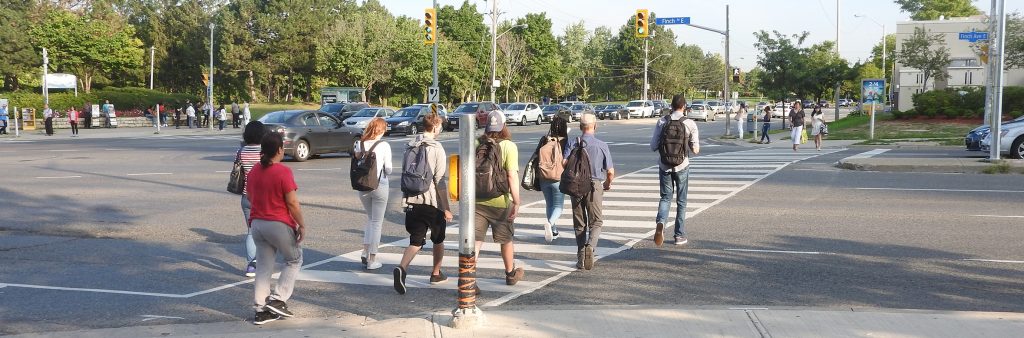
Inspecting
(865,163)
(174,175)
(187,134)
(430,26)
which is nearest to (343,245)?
(174,175)

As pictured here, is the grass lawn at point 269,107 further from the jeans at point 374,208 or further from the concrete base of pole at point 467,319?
the concrete base of pole at point 467,319

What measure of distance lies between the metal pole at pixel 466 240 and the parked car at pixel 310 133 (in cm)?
1837

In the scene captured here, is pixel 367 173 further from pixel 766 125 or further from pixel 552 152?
pixel 766 125

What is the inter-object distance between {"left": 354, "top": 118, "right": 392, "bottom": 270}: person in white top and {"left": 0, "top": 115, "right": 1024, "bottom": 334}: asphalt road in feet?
0.81

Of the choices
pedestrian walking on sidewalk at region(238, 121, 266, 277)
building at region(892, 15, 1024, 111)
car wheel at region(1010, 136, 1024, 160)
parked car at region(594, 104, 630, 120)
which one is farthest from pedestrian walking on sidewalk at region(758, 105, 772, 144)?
parked car at region(594, 104, 630, 120)

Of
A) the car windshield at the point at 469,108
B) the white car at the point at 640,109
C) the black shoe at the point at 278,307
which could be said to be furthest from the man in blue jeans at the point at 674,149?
the white car at the point at 640,109

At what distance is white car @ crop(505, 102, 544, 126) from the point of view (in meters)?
55.4

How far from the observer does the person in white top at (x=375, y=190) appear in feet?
27.8

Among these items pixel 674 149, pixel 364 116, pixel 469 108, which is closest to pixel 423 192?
pixel 674 149

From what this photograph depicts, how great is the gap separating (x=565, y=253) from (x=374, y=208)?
2.38 metres

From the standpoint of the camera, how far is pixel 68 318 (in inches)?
282

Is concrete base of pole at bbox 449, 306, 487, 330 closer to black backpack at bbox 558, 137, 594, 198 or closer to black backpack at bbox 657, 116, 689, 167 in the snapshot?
black backpack at bbox 558, 137, 594, 198

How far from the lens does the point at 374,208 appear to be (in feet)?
28.8

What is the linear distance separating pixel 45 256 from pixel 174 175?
10140 mm
